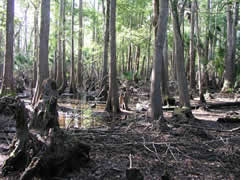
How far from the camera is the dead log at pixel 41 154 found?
3.67m

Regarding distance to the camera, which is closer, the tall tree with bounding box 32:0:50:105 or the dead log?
the dead log

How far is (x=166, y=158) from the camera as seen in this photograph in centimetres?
477

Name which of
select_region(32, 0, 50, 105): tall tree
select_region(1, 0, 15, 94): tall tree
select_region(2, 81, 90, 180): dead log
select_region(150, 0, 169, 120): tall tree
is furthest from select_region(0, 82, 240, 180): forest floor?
select_region(1, 0, 15, 94): tall tree

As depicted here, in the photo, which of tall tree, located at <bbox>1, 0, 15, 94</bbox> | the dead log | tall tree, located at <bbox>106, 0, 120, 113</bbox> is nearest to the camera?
the dead log

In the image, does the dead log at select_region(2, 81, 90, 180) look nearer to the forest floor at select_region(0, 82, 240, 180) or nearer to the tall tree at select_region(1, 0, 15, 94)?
the forest floor at select_region(0, 82, 240, 180)

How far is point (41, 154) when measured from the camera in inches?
146

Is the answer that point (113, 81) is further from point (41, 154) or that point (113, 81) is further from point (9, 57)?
point (41, 154)

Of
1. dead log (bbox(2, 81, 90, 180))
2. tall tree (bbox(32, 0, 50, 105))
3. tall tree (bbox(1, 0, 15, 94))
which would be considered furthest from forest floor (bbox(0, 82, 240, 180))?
tall tree (bbox(1, 0, 15, 94))

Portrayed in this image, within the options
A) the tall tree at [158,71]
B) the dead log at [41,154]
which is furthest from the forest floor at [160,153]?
the tall tree at [158,71]

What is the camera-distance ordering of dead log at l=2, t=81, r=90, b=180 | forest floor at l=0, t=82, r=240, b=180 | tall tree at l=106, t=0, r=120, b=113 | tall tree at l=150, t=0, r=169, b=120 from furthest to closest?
1. tall tree at l=106, t=0, r=120, b=113
2. tall tree at l=150, t=0, r=169, b=120
3. forest floor at l=0, t=82, r=240, b=180
4. dead log at l=2, t=81, r=90, b=180

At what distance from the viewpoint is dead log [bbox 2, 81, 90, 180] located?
12.0ft

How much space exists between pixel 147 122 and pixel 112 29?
496cm

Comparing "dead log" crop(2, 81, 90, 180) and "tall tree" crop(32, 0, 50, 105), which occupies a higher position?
"tall tree" crop(32, 0, 50, 105)

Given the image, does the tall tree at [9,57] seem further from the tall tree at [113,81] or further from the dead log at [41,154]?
the dead log at [41,154]
